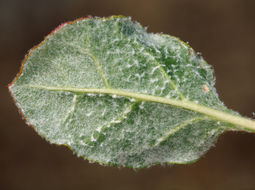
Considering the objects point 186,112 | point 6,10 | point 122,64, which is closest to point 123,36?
point 122,64

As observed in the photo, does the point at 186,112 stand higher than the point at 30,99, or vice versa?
the point at 186,112

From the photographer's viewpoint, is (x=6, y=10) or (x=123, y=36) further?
(x=6, y=10)

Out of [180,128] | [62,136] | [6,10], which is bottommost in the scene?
[62,136]

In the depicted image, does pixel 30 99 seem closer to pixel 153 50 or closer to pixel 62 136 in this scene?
pixel 62 136

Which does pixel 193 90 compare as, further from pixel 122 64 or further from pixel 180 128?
pixel 122 64

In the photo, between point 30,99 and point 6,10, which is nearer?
point 30,99

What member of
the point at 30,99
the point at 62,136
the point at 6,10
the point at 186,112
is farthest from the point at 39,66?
the point at 6,10
